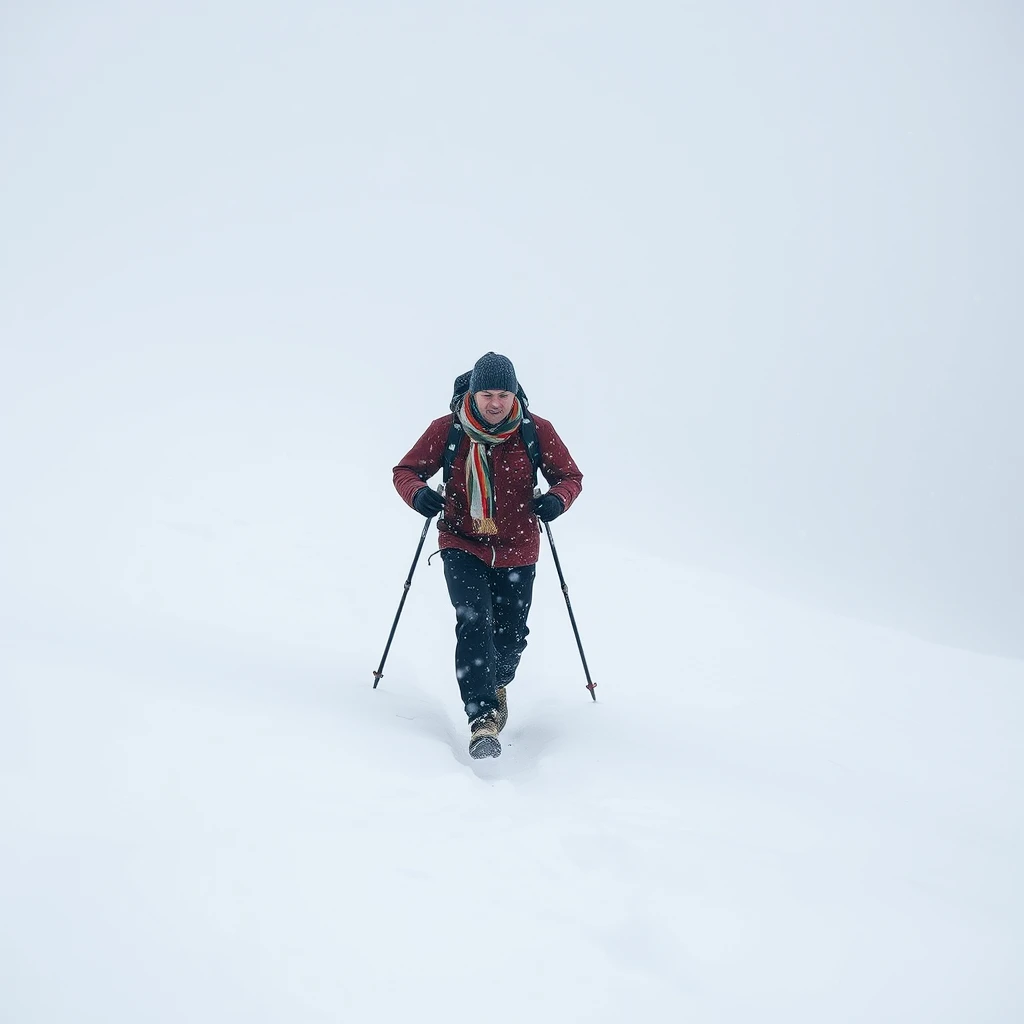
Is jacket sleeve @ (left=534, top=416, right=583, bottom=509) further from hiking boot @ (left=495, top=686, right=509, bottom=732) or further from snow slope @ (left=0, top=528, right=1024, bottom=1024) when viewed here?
snow slope @ (left=0, top=528, right=1024, bottom=1024)

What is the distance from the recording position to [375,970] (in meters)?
2.23

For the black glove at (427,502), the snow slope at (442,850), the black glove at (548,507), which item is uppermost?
the black glove at (548,507)

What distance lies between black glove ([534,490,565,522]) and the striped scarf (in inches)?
11.0

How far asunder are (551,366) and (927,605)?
117 metres

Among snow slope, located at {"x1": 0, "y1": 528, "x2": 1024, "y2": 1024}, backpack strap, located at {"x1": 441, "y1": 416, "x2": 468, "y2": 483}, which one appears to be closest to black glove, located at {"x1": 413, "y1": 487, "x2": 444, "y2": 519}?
backpack strap, located at {"x1": 441, "y1": 416, "x2": 468, "y2": 483}

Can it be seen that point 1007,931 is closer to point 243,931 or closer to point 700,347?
point 243,931

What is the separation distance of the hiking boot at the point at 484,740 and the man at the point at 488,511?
0.04ft

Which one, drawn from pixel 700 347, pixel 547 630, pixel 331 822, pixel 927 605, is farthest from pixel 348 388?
pixel 700 347

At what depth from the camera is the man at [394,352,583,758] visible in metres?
4.61

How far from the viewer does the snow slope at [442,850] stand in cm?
218

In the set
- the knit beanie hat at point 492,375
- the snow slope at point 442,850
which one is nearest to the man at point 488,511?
the knit beanie hat at point 492,375

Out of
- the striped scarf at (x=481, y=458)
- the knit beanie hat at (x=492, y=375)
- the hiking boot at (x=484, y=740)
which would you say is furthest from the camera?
the striped scarf at (x=481, y=458)

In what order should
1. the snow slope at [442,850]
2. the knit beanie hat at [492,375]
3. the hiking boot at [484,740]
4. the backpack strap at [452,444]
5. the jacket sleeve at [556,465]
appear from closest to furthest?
the snow slope at [442,850], the hiking boot at [484,740], the knit beanie hat at [492,375], the backpack strap at [452,444], the jacket sleeve at [556,465]

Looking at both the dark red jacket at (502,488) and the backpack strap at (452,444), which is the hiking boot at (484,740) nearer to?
the dark red jacket at (502,488)
